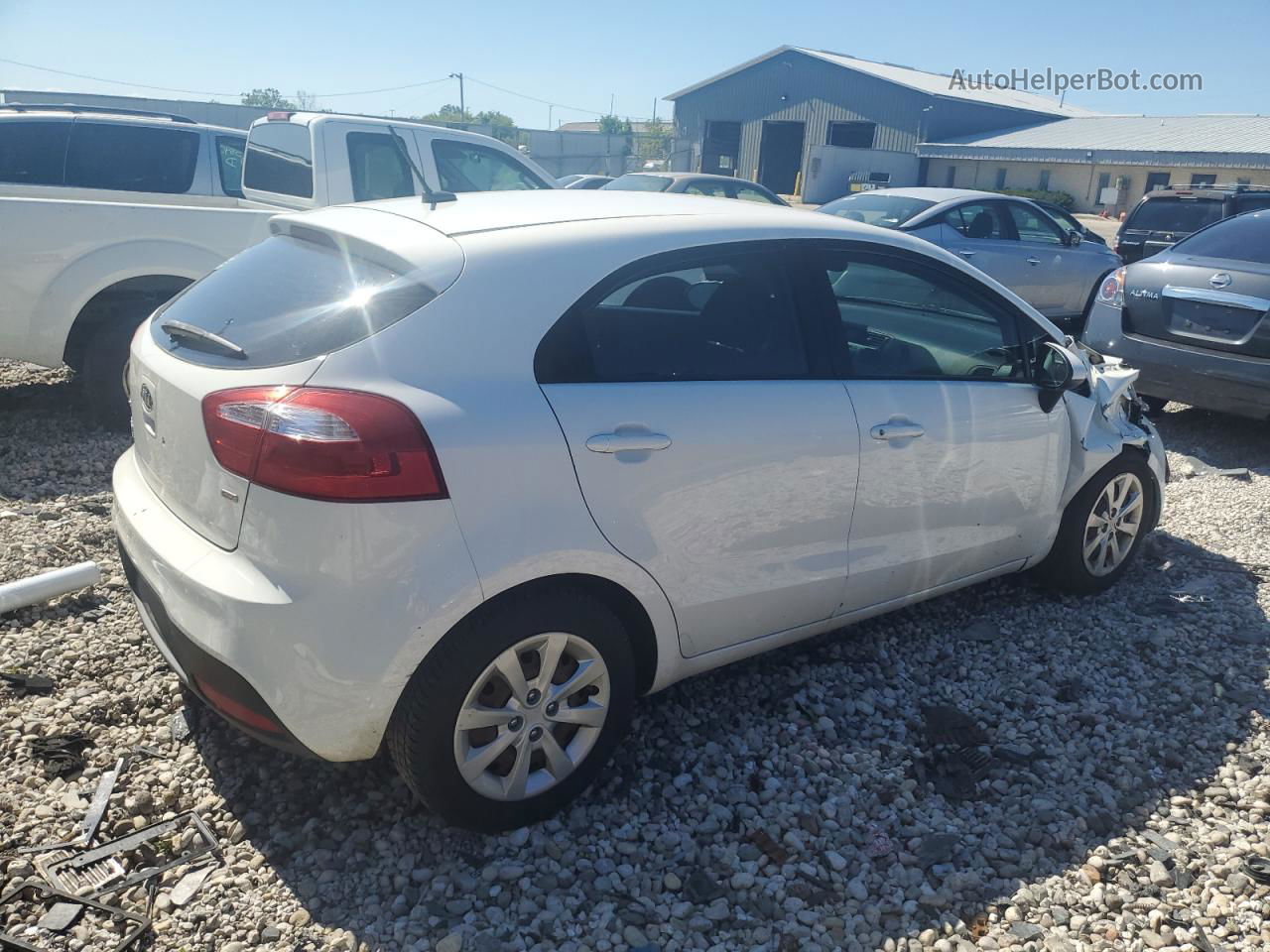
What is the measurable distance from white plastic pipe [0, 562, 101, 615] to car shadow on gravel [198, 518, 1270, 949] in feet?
3.78

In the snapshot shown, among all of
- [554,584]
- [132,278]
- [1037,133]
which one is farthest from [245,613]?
[1037,133]

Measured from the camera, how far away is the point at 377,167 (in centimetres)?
770

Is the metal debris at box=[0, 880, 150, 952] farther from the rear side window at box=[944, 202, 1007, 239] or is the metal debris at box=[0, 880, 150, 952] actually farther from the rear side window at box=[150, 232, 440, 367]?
the rear side window at box=[944, 202, 1007, 239]

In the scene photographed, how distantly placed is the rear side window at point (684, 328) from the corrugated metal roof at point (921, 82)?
46.6m

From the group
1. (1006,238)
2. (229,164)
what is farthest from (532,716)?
(1006,238)

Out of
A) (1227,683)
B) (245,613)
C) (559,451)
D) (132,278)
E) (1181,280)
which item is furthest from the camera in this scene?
(1181,280)

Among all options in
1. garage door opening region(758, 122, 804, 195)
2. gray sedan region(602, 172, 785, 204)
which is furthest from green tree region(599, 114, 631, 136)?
gray sedan region(602, 172, 785, 204)

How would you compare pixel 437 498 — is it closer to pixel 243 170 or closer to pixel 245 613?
pixel 245 613

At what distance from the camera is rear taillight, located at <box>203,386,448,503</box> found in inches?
91.0

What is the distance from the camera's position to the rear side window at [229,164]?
7.90 meters

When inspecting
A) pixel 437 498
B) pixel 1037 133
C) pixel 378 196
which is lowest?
pixel 437 498

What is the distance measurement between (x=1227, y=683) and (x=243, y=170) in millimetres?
7419

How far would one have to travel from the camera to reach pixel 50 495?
5.10 m

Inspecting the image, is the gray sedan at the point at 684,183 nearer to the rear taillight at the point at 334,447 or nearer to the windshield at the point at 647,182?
the windshield at the point at 647,182
